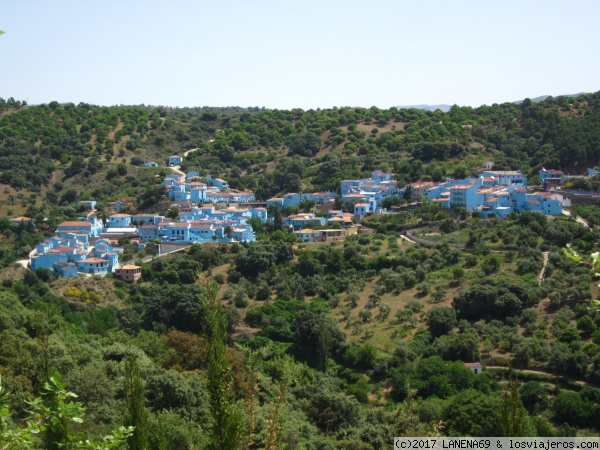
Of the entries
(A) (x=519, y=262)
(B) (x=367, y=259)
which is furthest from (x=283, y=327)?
(A) (x=519, y=262)

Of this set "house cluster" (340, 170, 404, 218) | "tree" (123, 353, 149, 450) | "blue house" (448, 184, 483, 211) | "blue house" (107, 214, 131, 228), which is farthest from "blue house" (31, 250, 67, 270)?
"tree" (123, 353, 149, 450)

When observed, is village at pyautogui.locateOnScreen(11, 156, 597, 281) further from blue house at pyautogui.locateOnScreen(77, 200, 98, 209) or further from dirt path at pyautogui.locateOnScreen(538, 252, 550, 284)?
dirt path at pyautogui.locateOnScreen(538, 252, 550, 284)

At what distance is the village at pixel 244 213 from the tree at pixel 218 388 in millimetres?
24129

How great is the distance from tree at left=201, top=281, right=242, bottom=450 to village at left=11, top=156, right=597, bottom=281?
2413 cm

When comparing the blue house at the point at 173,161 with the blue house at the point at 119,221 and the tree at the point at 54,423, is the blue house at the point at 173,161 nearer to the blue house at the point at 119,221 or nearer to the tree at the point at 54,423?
the blue house at the point at 119,221

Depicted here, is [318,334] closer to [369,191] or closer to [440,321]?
[440,321]

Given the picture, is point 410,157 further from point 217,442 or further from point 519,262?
point 217,442

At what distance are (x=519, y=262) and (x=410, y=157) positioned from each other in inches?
697

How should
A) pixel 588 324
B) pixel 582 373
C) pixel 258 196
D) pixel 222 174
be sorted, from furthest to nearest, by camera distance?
pixel 222 174 < pixel 258 196 < pixel 588 324 < pixel 582 373

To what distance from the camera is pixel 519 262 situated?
2623 centimetres

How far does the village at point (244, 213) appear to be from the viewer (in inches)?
1189

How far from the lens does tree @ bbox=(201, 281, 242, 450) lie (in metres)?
5.29

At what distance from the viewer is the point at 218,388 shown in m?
5.30

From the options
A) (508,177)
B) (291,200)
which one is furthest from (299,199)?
(508,177)
